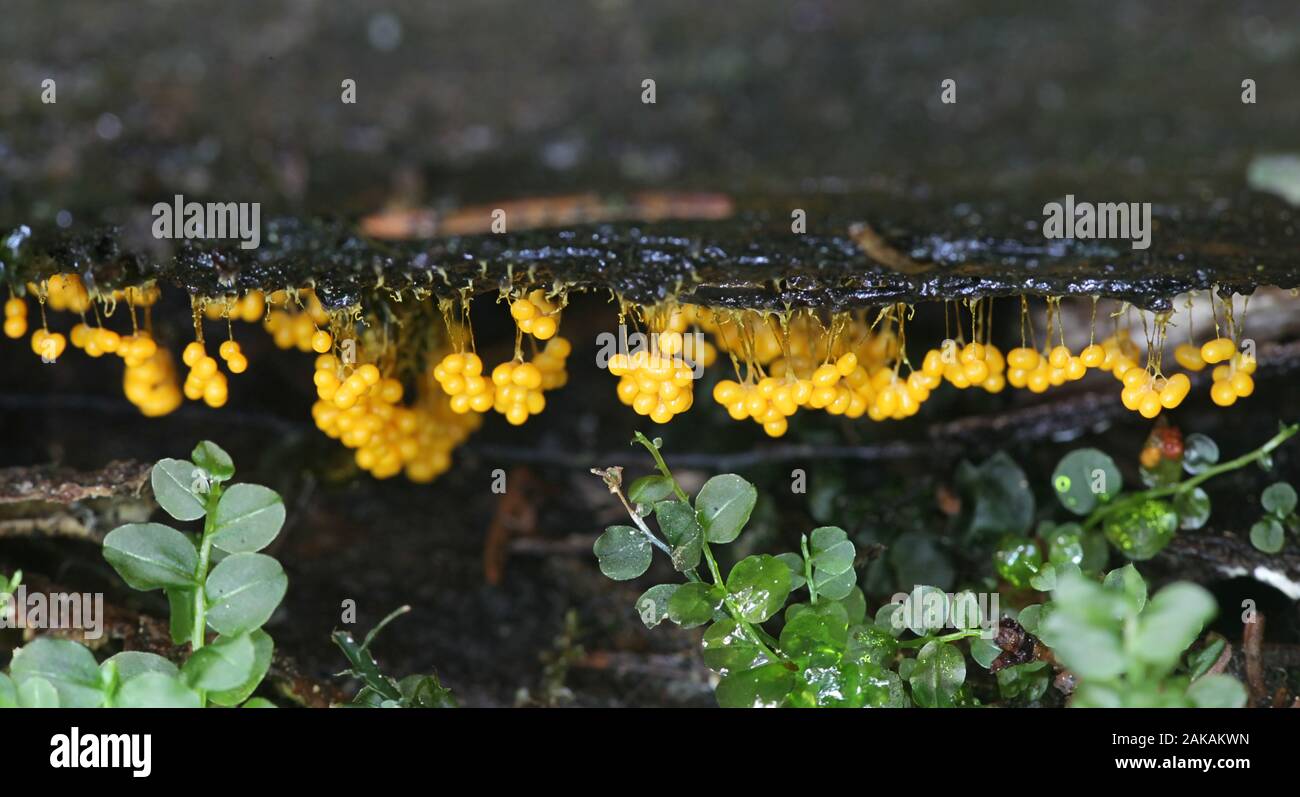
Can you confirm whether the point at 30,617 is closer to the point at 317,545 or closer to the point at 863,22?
the point at 317,545

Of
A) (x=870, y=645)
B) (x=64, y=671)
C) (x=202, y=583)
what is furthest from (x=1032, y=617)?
(x=64, y=671)

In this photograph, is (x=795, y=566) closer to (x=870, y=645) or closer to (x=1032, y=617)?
(x=870, y=645)

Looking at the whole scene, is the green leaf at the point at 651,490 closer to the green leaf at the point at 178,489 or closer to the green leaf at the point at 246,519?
the green leaf at the point at 246,519

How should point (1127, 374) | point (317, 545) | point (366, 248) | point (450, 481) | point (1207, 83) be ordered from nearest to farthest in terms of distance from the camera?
point (1207, 83) → point (366, 248) → point (1127, 374) → point (317, 545) → point (450, 481)

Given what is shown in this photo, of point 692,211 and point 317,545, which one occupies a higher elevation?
point 692,211

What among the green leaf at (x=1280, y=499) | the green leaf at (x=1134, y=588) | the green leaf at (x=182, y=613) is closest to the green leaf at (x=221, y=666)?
the green leaf at (x=182, y=613)
